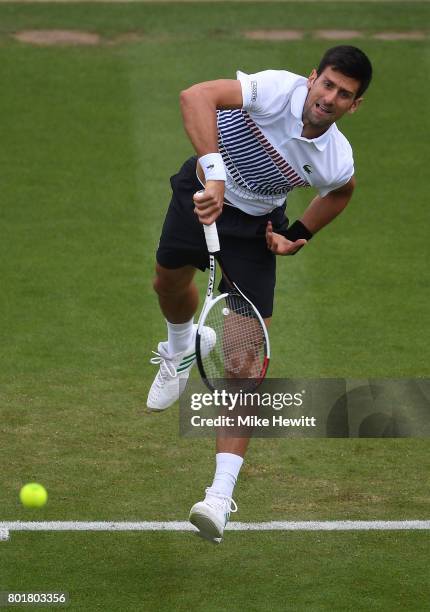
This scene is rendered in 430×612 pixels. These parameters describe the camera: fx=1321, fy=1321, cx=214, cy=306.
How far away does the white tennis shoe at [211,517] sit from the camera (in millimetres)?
6797

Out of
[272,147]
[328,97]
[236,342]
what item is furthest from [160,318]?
[328,97]

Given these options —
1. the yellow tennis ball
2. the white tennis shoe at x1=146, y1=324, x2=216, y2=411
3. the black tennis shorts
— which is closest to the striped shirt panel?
the black tennis shorts

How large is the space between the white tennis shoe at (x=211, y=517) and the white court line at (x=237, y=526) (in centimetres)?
53

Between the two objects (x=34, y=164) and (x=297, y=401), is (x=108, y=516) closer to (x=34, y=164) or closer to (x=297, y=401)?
(x=297, y=401)

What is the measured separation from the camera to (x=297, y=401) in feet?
30.2

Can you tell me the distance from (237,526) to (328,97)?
8.05ft

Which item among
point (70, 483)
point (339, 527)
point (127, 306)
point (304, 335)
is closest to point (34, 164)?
point (127, 306)

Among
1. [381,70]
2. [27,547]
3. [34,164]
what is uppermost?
[381,70]

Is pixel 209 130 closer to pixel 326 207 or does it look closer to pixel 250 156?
pixel 250 156

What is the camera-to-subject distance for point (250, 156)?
24.5ft

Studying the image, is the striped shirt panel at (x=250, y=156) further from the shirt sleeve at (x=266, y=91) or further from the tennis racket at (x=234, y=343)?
the tennis racket at (x=234, y=343)

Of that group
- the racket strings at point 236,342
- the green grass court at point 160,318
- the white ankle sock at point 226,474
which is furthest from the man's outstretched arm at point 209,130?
the green grass court at point 160,318

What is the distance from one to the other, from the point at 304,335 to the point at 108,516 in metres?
3.33

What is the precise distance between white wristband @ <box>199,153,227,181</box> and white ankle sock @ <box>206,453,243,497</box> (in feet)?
5.15
